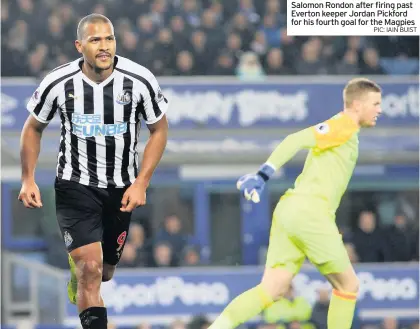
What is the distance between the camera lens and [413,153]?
1616cm

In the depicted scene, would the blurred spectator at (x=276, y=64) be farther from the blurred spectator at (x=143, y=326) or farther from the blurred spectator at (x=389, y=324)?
the blurred spectator at (x=143, y=326)

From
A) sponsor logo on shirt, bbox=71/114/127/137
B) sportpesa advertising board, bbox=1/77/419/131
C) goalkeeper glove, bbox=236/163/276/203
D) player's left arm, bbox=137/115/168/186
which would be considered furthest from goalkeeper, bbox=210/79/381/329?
sportpesa advertising board, bbox=1/77/419/131

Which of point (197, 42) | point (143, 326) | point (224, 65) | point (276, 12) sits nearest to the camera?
point (143, 326)

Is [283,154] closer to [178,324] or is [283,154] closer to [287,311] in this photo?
[178,324]

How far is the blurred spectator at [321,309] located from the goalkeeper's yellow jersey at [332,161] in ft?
16.3

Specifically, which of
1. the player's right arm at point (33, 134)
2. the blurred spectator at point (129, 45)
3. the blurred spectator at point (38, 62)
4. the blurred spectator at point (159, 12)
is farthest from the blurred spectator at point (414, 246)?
the player's right arm at point (33, 134)

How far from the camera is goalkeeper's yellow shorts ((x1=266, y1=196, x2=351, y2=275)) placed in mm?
8016

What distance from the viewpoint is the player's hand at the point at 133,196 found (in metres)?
7.61

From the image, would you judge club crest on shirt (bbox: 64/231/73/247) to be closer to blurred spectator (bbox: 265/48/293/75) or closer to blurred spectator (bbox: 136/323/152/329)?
blurred spectator (bbox: 136/323/152/329)

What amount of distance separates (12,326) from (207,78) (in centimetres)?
410

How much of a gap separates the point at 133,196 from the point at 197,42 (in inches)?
338

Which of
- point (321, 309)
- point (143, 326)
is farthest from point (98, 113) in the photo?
point (321, 309)

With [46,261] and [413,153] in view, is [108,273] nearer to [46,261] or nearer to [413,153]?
[46,261]

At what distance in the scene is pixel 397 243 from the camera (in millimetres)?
14594
